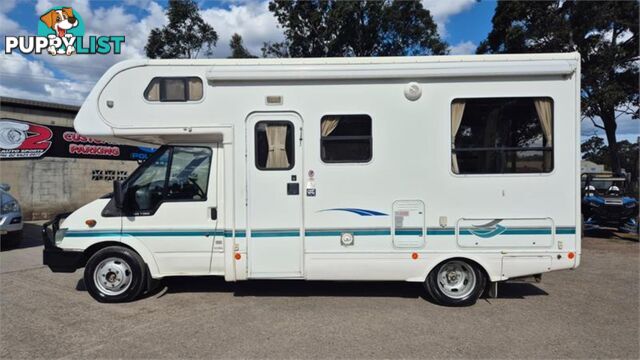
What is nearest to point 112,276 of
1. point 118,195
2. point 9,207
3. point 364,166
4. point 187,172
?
point 118,195

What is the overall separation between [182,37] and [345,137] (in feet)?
68.5

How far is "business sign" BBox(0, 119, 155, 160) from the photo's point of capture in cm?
1274

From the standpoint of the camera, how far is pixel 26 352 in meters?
3.78

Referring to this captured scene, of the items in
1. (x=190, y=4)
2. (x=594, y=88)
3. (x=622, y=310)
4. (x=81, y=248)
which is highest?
(x=190, y=4)

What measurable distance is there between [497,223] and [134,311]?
437cm

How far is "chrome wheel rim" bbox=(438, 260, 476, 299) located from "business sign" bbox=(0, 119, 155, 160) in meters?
10.5

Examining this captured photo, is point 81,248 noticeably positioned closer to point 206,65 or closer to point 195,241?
point 195,241

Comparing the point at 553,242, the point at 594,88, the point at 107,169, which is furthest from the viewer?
the point at 107,169

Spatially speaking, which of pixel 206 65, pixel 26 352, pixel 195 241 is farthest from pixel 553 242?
pixel 26 352

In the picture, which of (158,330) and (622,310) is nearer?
(158,330)

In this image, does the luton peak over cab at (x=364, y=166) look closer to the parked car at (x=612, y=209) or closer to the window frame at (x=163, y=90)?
the window frame at (x=163, y=90)

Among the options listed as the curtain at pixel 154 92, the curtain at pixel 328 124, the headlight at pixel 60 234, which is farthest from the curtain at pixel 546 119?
the headlight at pixel 60 234

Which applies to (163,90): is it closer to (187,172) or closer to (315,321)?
(187,172)

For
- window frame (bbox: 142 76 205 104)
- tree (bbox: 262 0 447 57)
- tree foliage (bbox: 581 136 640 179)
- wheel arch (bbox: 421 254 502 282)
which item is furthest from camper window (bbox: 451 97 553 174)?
tree foliage (bbox: 581 136 640 179)
